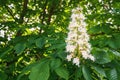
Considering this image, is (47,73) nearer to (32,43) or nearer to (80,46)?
(80,46)

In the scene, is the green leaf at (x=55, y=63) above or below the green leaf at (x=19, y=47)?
below

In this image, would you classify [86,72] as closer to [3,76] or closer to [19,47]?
[19,47]

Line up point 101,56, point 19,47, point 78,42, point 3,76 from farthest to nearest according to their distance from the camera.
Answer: point 3,76 → point 19,47 → point 101,56 → point 78,42

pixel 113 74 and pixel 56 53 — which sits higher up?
pixel 56 53

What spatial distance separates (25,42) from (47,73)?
0.61 metres

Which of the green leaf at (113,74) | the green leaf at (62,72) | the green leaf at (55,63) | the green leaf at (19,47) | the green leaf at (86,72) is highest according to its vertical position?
the green leaf at (19,47)

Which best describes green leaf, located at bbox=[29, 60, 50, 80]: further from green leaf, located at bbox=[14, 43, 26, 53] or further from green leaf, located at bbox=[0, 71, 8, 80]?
green leaf, located at bbox=[0, 71, 8, 80]

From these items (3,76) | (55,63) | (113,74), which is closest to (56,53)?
(55,63)

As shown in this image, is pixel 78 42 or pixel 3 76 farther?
pixel 3 76

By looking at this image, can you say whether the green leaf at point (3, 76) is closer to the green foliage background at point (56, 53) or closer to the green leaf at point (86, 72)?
the green foliage background at point (56, 53)

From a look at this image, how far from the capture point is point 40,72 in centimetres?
164

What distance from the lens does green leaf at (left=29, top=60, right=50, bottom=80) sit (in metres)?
1.63

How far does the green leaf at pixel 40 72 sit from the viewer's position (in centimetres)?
163

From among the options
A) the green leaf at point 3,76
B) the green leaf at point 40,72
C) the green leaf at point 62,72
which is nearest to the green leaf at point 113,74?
the green leaf at point 62,72
